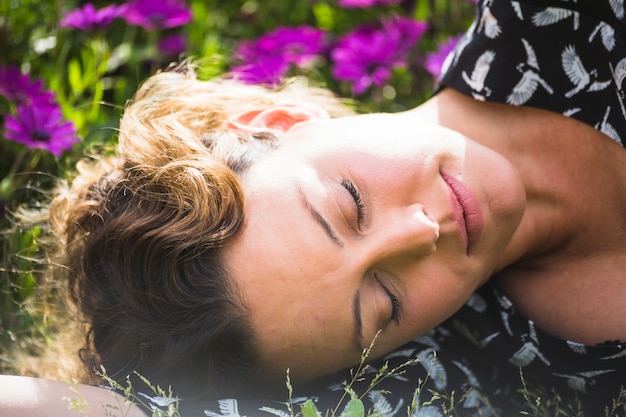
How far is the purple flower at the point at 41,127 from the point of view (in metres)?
2.29

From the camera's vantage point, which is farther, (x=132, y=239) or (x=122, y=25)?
(x=122, y=25)

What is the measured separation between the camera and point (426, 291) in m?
1.86

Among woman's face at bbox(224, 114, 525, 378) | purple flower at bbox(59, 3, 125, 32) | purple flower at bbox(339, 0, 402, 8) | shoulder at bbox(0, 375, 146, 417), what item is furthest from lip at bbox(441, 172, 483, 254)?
purple flower at bbox(339, 0, 402, 8)

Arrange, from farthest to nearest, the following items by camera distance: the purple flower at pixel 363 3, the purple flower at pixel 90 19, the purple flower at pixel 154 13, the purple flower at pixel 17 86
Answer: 1. the purple flower at pixel 363 3
2. the purple flower at pixel 154 13
3. the purple flower at pixel 90 19
4. the purple flower at pixel 17 86

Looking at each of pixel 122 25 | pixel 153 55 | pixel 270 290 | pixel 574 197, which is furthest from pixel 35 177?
pixel 574 197

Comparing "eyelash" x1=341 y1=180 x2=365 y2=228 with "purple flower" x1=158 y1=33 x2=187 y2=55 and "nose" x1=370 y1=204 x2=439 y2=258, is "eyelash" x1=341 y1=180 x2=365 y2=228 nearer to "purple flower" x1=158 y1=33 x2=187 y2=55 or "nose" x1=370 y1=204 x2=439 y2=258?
"nose" x1=370 y1=204 x2=439 y2=258

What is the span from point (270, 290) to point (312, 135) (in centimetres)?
38

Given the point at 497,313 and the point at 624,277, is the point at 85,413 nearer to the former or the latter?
the point at 497,313

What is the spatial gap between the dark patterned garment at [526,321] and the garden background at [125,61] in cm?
72

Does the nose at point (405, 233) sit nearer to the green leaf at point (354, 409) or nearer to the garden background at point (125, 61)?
the green leaf at point (354, 409)

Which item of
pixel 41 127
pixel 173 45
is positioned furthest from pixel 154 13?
pixel 41 127

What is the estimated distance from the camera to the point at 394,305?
1.85m

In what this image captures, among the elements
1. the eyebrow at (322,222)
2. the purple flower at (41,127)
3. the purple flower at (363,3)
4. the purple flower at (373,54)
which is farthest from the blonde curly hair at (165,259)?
the purple flower at (363,3)

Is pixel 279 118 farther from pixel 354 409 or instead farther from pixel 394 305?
pixel 354 409
